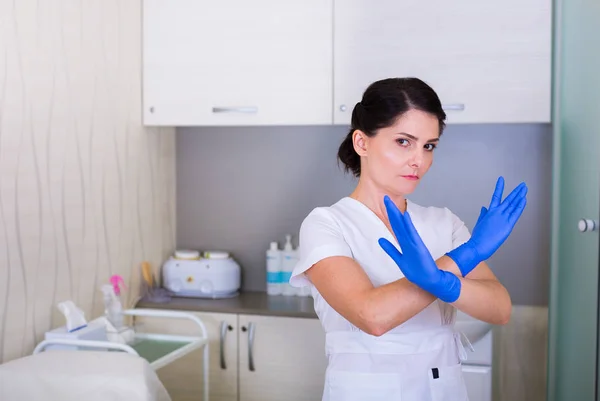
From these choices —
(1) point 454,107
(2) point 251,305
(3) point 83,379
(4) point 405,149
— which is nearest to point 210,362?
(2) point 251,305

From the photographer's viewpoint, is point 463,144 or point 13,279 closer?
point 13,279

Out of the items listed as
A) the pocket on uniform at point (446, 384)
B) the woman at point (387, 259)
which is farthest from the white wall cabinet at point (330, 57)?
Answer: the pocket on uniform at point (446, 384)

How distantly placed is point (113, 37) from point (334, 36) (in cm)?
74

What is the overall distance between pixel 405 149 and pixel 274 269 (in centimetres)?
145

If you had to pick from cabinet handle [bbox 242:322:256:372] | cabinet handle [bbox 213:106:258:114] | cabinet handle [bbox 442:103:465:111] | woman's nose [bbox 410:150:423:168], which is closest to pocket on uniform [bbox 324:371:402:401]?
woman's nose [bbox 410:150:423:168]

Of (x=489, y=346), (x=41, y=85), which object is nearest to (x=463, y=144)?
(x=489, y=346)

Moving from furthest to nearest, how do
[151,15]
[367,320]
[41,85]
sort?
[151,15], [41,85], [367,320]

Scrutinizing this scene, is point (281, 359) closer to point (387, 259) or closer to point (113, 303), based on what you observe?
point (113, 303)

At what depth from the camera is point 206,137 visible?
294 cm

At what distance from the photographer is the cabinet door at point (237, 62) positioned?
2.51 m

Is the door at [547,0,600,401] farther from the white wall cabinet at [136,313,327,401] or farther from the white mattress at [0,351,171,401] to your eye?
the white mattress at [0,351,171,401]

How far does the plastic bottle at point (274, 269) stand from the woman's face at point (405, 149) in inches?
54.1

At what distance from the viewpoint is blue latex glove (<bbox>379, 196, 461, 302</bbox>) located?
118 centimetres

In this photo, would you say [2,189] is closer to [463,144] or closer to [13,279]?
[13,279]
